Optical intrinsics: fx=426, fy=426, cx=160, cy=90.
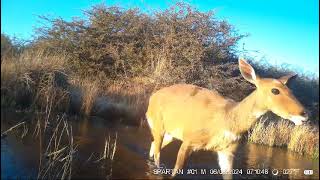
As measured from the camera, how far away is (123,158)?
9.02 meters

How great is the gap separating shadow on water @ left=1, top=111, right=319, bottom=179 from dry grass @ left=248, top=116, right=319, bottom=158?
2.21 feet

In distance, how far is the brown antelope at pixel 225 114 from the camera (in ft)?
22.9

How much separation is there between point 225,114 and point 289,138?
8924 mm

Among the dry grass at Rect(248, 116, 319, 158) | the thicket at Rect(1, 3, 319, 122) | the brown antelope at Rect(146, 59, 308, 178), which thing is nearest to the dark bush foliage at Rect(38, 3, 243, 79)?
the thicket at Rect(1, 3, 319, 122)

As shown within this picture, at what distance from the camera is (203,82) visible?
61.6 ft

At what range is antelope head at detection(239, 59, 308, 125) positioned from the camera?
21.9ft

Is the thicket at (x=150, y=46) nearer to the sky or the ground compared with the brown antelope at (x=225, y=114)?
nearer to the sky

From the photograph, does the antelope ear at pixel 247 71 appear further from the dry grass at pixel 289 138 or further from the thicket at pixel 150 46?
the thicket at pixel 150 46

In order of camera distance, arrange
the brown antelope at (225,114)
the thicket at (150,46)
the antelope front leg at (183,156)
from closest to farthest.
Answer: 1. the brown antelope at (225,114)
2. the antelope front leg at (183,156)
3. the thicket at (150,46)

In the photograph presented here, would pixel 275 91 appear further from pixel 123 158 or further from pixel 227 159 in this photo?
pixel 123 158

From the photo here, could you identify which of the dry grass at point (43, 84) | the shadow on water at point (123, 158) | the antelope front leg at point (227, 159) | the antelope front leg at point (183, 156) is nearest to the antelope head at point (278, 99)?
the antelope front leg at point (227, 159)

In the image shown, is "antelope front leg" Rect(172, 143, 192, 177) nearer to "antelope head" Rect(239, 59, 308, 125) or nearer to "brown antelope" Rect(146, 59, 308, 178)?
"brown antelope" Rect(146, 59, 308, 178)

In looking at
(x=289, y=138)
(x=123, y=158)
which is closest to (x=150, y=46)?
(x=289, y=138)

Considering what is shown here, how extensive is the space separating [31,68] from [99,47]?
31.3 feet
